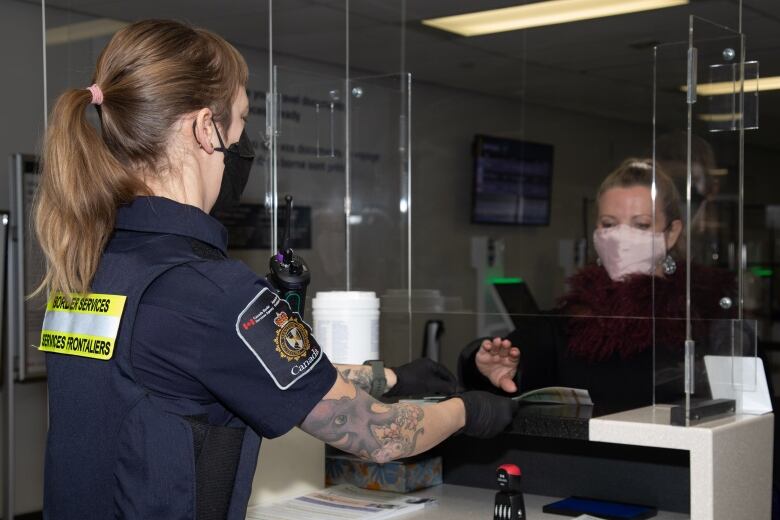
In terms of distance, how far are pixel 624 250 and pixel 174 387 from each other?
152cm

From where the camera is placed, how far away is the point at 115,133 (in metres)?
1.29

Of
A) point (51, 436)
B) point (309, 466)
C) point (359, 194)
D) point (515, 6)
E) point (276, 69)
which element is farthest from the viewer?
point (515, 6)

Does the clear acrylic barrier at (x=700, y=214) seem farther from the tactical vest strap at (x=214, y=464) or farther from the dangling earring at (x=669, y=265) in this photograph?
the tactical vest strap at (x=214, y=464)

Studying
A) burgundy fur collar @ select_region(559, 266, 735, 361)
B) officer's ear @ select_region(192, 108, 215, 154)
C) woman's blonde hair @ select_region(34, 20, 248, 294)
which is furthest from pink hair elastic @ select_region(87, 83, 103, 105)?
burgundy fur collar @ select_region(559, 266, 735, 361)

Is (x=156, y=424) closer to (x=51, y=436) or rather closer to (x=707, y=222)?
(x=51, y=436)

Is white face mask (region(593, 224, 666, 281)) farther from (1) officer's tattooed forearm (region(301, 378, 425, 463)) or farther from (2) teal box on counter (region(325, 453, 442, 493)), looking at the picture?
(1) officer's tattooed forearm (region(301, 378, 425, 463))

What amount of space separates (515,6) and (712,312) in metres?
2.85

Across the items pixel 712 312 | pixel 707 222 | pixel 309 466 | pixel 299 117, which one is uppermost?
pixel 299 117

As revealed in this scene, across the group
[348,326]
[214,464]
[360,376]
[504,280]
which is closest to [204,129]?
[214,464]

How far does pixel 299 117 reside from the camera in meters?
2.46

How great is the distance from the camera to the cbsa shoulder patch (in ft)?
3.85

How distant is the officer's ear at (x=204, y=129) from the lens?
1.30 m

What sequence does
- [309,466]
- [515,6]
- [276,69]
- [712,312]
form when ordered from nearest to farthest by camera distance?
[712,312], [309,466], [276,69], [515,6]

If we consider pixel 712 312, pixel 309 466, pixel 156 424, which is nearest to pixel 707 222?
pixel 712 312
